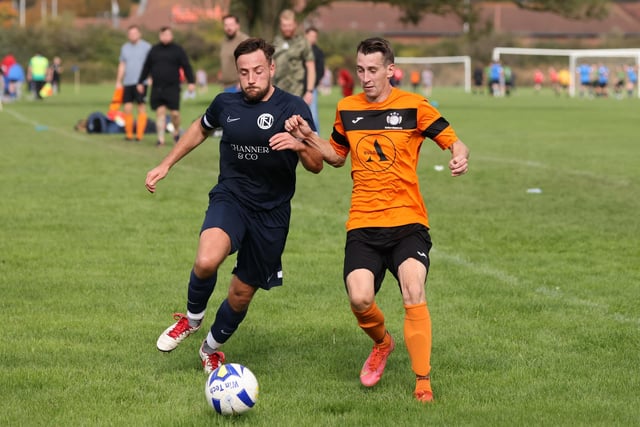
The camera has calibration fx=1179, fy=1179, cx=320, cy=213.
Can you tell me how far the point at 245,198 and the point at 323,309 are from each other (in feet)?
6.00

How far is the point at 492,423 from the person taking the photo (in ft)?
17.6

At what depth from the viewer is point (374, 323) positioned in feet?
20.2

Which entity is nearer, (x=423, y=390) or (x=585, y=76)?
(x=423, y=390)

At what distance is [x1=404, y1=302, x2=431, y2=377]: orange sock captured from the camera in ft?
18.9

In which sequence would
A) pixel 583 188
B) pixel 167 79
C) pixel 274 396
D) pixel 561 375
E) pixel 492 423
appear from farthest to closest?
pixel 167 79 < pixel 583 188 < pixel 561 375 < pixel 274 396 < pixel 492 423

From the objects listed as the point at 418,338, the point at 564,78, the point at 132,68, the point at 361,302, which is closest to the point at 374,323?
the point at 361,302

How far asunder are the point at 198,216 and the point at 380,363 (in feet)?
21.9

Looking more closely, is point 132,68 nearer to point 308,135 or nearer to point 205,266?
point 205,266

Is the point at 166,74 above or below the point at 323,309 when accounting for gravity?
above

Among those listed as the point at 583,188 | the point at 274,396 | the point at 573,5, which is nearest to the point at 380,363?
the point at 274,396

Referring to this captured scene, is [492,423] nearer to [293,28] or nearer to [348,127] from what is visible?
[348,127]

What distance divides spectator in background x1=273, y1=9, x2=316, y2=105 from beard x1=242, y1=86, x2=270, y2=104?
12.2 meters

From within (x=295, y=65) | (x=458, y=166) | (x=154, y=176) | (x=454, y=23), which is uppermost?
(x=454, y=23)

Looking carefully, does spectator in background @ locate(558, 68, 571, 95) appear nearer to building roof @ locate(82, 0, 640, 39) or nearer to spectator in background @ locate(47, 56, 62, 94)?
spectator in background @ locate(47, 56, 62, 94)
